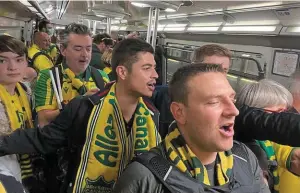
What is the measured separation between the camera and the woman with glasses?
1620 mm

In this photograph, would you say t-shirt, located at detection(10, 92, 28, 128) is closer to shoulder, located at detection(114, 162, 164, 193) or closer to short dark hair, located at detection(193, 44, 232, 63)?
shoulder, located at detection(114, 162, 164, 193)

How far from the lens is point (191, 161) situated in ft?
4.25

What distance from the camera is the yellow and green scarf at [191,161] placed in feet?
4.13

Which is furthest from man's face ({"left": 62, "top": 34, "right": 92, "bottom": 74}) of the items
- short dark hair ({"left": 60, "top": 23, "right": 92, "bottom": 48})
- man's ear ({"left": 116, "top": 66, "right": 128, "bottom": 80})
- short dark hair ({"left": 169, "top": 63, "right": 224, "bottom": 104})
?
short dark hair ({"left": 169, "top": 63, "right": 224, "bottom": 104})

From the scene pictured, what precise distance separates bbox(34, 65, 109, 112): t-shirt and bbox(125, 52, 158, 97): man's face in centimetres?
68

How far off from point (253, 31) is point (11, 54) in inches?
137

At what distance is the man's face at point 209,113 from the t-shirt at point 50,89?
4.35ft

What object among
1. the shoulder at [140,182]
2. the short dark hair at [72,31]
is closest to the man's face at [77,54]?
the short dark hair at [72,31]

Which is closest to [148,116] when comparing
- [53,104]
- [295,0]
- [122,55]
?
[122,55]

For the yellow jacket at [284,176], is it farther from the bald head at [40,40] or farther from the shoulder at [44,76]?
the bald head at [40,40]

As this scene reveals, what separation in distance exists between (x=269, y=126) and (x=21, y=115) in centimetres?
162

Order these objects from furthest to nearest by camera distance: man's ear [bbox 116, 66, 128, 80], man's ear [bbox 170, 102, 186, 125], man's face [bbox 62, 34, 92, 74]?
1. man's face [bbox 62, 34, 92, 74]
2. man's ear [bbox 116, 66, 128, 80]
3. man's ear [bbox 170, 102, 186, 125]

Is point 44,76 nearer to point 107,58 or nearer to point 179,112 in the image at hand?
point 179,112

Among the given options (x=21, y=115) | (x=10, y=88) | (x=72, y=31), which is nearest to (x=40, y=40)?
(x=72, y=31)
